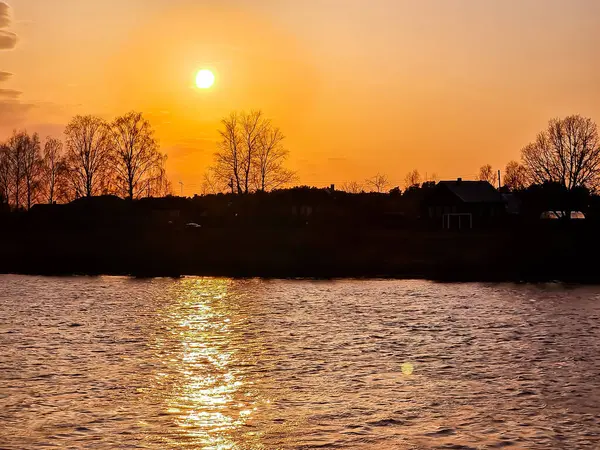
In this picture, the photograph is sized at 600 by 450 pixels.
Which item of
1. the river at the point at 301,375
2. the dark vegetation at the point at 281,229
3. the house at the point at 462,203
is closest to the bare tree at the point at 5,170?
the dark vegetation at the point at 281,229

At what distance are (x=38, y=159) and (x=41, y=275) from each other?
224 feet

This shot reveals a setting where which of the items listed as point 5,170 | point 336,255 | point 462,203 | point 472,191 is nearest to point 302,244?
point 336,255

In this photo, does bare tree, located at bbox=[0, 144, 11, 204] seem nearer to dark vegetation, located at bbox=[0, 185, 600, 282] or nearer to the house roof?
dark vegetation, located at bbox=[0, 185, 600, 282]

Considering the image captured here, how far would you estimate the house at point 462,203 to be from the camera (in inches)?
4491

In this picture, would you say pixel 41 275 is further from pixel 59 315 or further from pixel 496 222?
pixel 496 222

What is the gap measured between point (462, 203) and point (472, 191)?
3883mm

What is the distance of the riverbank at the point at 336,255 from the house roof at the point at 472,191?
3366 centimetres

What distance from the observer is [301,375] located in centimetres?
2328

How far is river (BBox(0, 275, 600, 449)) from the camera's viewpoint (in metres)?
16.9

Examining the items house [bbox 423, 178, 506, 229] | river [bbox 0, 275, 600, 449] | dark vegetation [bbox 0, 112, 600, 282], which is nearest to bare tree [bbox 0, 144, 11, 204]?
dark vegetation [bbox 0, 112, 600, 282]

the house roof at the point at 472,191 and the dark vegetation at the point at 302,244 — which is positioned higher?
the house roof at the point at 472,191

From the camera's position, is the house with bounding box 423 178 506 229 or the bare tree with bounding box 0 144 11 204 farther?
the bare tree with bounding box 0 144 11 204

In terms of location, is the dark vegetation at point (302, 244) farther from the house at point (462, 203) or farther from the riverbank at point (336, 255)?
the house at point (462, 203)

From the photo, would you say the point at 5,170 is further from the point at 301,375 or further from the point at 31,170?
the point at 301,375
